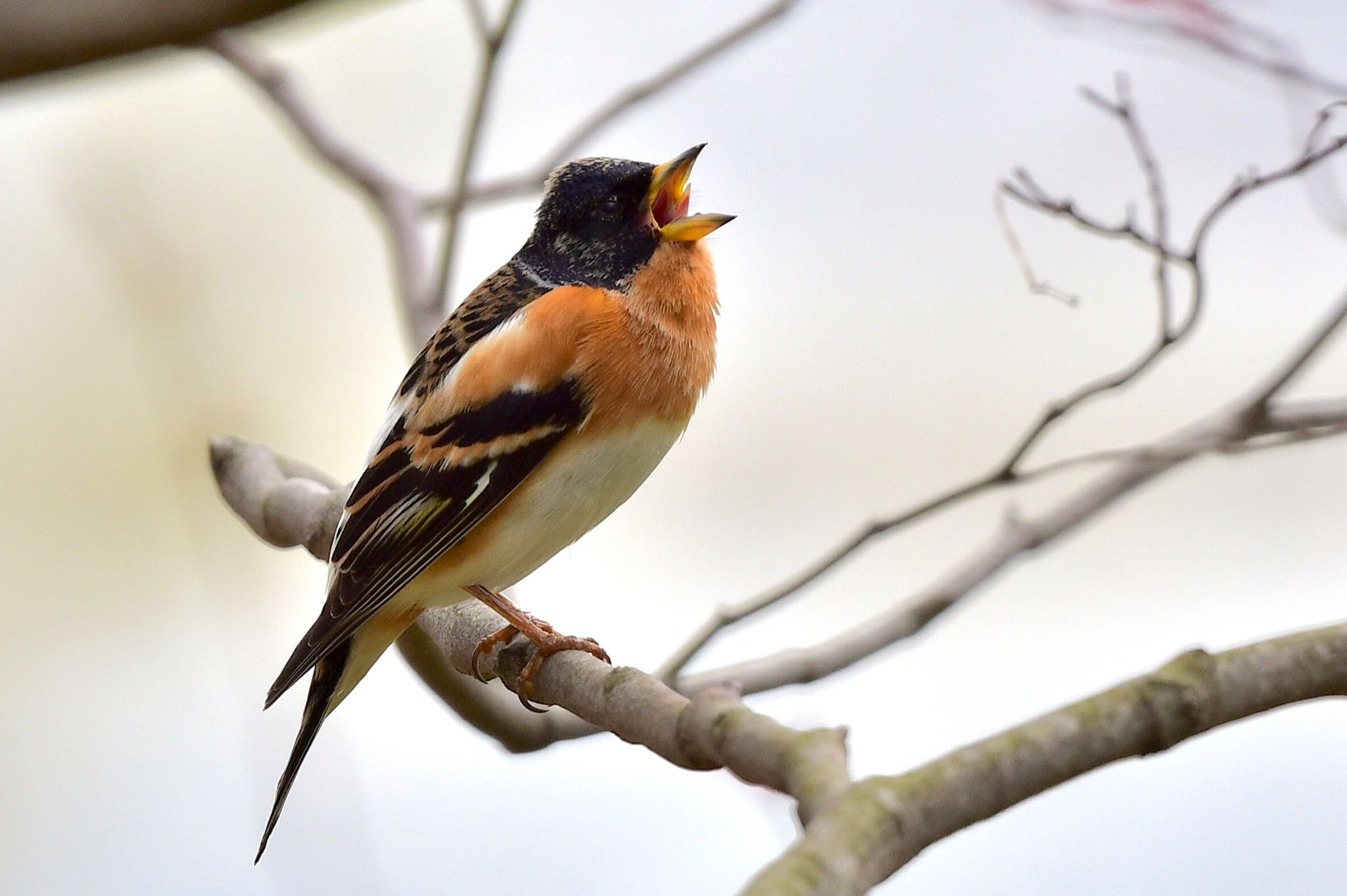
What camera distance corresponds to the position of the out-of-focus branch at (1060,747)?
1.45 m

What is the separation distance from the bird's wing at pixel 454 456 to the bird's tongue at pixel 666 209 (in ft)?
1.01

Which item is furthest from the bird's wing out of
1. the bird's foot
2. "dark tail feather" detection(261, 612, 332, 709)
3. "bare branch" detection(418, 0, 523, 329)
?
"bare branch" detection(418, 0, 523, 329)

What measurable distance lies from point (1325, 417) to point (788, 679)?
1278mm

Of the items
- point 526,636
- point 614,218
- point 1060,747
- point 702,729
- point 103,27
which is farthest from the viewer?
point 614,218

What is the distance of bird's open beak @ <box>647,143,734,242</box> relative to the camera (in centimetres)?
317

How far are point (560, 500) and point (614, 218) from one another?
794mm

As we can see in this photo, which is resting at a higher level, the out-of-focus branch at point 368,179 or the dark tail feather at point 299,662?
the out-of-focus branch at point 368,179

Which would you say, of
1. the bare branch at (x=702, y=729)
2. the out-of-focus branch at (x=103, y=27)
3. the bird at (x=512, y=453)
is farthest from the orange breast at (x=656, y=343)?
the out-of-focus branch at (x=103, y=27)

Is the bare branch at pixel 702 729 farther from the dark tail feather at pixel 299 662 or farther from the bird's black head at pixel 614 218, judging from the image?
the bird's black head at pixel 614 218

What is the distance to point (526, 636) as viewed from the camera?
2.85 meters

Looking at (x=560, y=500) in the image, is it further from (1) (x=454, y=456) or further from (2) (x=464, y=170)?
(2) (x=464, y=170)

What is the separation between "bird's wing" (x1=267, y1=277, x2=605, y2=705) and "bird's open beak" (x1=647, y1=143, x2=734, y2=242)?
25 centimetres

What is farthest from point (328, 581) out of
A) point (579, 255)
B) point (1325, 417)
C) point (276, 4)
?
point (1325, 417)

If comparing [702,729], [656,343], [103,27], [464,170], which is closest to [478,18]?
[464,170]
